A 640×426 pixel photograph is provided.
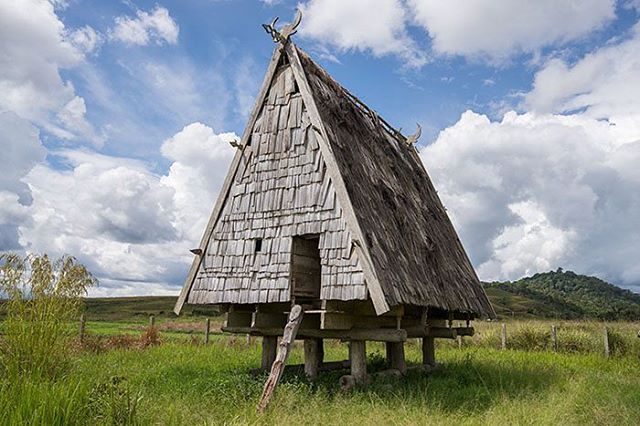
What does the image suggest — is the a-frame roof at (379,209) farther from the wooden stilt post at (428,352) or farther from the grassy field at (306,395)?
the wooden stilt post at (428,352)

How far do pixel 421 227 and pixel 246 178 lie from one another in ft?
14.5

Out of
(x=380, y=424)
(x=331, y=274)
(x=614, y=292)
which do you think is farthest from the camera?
(x=614, y=292)

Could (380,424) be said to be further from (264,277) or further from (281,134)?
(281,134)

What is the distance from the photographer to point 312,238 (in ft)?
36.2

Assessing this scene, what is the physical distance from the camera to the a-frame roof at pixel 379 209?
33.2ft

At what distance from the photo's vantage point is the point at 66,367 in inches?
355

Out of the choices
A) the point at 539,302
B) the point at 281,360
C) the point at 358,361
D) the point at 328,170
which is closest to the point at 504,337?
the point at 358,361

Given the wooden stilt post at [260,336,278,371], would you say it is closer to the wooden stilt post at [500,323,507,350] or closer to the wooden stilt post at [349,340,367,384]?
the wooden stilt post at [349,340,367,384]

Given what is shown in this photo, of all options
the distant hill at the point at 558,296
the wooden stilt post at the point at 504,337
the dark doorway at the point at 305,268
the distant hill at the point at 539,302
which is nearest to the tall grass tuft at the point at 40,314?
the dark doorway at the point at 305,268

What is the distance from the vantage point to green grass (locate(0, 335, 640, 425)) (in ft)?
21.4

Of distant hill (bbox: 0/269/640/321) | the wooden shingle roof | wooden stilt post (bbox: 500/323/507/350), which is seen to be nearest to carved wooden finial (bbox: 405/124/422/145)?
the wooden shingle roof

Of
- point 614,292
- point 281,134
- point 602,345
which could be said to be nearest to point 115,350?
point 281,134

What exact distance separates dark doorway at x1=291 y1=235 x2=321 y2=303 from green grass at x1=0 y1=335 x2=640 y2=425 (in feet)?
5.51

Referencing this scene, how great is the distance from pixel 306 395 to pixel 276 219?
11.3ft
